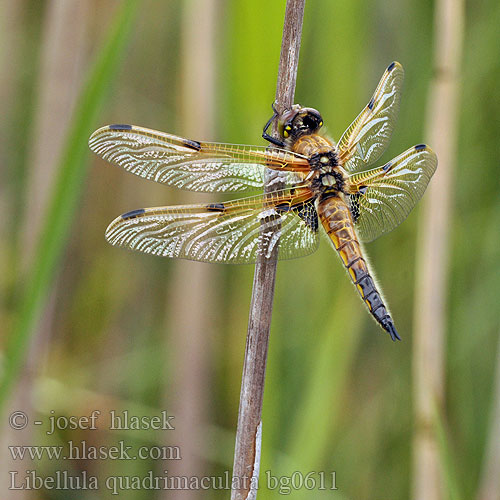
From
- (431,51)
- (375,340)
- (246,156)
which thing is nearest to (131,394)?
(375,340)

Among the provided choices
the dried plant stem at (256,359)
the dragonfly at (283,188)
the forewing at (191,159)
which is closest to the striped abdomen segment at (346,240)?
the dragonfly at (283,188)

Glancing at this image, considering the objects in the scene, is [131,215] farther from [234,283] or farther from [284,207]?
[234,283]

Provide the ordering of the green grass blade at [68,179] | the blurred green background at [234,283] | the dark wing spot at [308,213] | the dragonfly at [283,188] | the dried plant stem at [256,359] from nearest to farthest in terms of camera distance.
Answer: the dried plant stem at [256,359] → the green grass blade at [68,179] → the dragonfly at [283,188] → the dark wing spot at [308,213] → the blurred green background at [234,283]

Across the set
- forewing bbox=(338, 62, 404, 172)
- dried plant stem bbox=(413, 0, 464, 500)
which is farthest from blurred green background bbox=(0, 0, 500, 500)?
forewing bbox=(338, 62, 404, 172)

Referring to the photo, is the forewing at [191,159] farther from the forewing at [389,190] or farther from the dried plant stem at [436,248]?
the dried plant stem at [436,248]

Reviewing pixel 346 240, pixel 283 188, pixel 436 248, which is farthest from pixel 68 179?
pixel 436 248

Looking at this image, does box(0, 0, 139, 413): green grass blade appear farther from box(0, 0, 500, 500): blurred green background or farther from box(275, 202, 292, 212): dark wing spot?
box(275, 202, 292, 212): dark wing spot

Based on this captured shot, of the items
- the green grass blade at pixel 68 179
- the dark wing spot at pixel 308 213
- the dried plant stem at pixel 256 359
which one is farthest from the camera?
the dark wing spot at pixel 308 213
